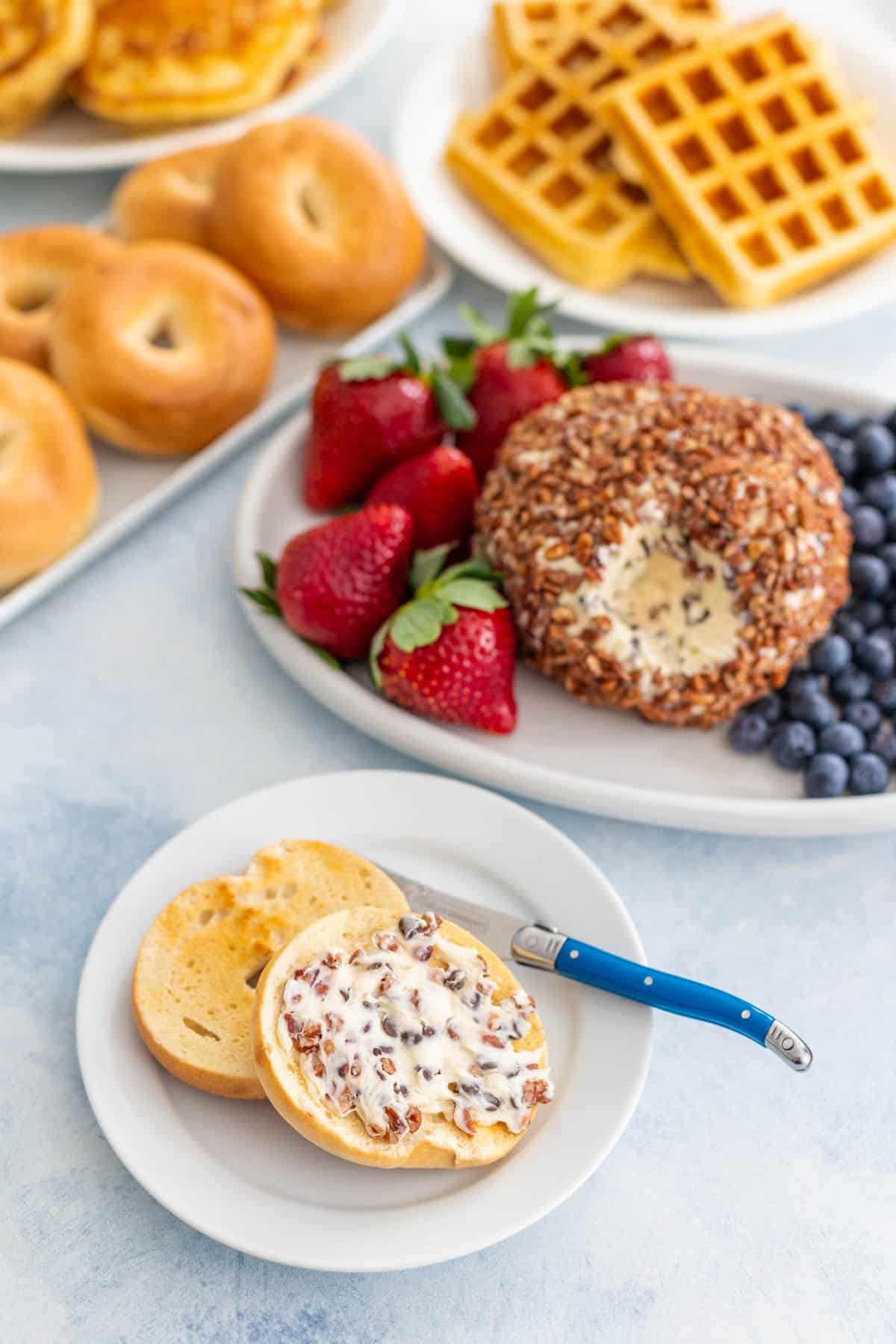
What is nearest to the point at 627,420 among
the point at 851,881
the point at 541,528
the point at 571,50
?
the point at 541,528

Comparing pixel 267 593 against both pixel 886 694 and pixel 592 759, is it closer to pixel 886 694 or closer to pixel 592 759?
pixel 592 759

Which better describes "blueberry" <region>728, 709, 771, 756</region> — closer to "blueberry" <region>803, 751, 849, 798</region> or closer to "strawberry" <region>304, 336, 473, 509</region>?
"blueberry" <region>803, 751, 849, 798</region>

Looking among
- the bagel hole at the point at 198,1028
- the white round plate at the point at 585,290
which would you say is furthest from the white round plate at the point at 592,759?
the white round plate at the point at 585,290

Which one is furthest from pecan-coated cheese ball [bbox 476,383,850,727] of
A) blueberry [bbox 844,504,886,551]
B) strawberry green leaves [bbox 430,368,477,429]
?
strawberry green leaves [bbox 430,368,477,429]

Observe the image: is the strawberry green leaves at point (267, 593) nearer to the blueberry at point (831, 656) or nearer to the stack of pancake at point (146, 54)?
the blueberry at point (831, 656)

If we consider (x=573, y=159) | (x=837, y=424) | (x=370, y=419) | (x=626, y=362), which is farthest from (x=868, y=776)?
(x=573, y=159)

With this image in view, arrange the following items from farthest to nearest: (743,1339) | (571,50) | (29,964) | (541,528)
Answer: (571,50), (541,528), (29,964), (743,1339)

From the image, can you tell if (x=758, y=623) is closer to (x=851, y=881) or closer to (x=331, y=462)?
(x=851, y=881)
